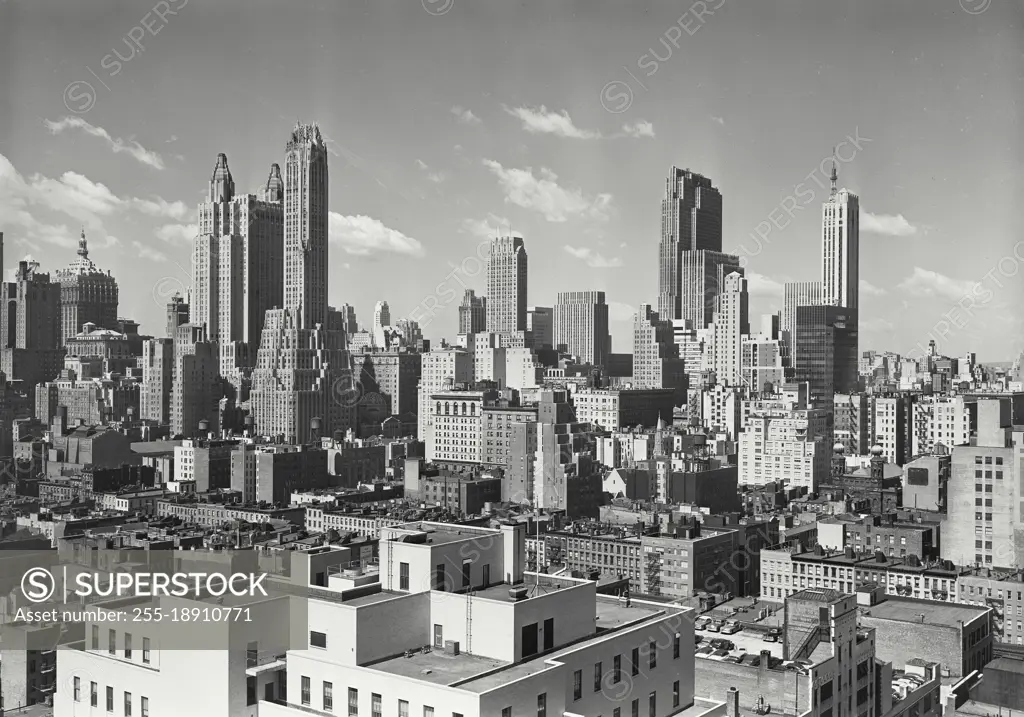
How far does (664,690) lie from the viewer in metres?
7.67

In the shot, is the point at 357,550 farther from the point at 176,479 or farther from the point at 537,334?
the point at 537,334

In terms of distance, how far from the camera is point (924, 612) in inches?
628

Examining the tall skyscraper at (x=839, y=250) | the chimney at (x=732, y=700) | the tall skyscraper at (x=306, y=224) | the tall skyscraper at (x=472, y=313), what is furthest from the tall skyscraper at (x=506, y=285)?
the chimney at (x=732, y=700)

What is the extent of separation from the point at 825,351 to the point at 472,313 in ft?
68.3

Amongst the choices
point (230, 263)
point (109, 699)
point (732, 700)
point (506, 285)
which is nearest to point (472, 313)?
point (506, 285)

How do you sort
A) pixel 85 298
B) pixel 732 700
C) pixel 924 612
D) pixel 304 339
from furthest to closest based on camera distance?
pixel 85 298, pixel 304 339, pixel 924 612, pixel 732 700

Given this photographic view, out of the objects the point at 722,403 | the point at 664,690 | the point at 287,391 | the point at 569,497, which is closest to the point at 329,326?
the point at 287,391

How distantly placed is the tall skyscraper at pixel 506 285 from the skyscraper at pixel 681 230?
40.3ft

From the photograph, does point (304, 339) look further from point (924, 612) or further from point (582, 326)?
point (924, 612)

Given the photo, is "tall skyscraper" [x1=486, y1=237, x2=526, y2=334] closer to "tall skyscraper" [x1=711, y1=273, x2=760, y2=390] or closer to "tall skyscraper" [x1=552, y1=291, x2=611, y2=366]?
"tall skyscraper" [x1=552, y1=291, x2=611, y2=366]

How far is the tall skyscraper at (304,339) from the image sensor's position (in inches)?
1818

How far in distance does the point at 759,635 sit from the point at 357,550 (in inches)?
294

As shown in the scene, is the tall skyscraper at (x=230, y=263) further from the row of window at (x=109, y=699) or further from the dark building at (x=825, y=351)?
the row of window at (x=109, y=699)

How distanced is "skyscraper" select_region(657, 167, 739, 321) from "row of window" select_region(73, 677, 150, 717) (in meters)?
64.0
